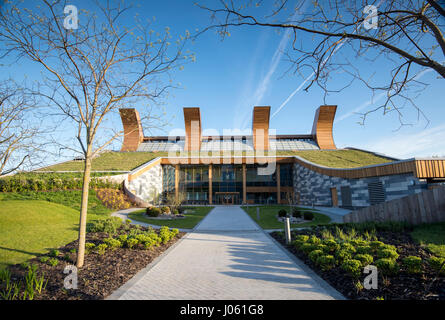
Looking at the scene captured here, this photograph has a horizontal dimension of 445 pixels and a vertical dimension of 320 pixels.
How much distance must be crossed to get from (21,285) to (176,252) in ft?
14.0

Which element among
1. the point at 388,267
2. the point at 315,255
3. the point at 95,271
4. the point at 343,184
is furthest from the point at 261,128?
the point at 95,271

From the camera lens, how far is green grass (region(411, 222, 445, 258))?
6258mm

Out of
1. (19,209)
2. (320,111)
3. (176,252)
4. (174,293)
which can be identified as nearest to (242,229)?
(176,252)

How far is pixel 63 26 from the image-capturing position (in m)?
5.48

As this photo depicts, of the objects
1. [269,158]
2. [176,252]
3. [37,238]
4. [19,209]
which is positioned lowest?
[176,252]

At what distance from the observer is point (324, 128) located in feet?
146

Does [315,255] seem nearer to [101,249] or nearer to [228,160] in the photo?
[101,249]

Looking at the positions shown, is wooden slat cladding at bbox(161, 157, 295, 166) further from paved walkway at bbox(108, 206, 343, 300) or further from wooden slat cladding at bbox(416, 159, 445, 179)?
paved walkway at bbox(108, 206, 343, 300)

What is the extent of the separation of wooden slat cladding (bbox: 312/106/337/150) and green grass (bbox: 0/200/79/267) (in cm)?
4279

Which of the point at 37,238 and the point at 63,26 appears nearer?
the point at 63,26

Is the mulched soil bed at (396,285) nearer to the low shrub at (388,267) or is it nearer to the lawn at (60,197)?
the low shrub at (388,267)

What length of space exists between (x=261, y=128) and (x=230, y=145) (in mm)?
7139
